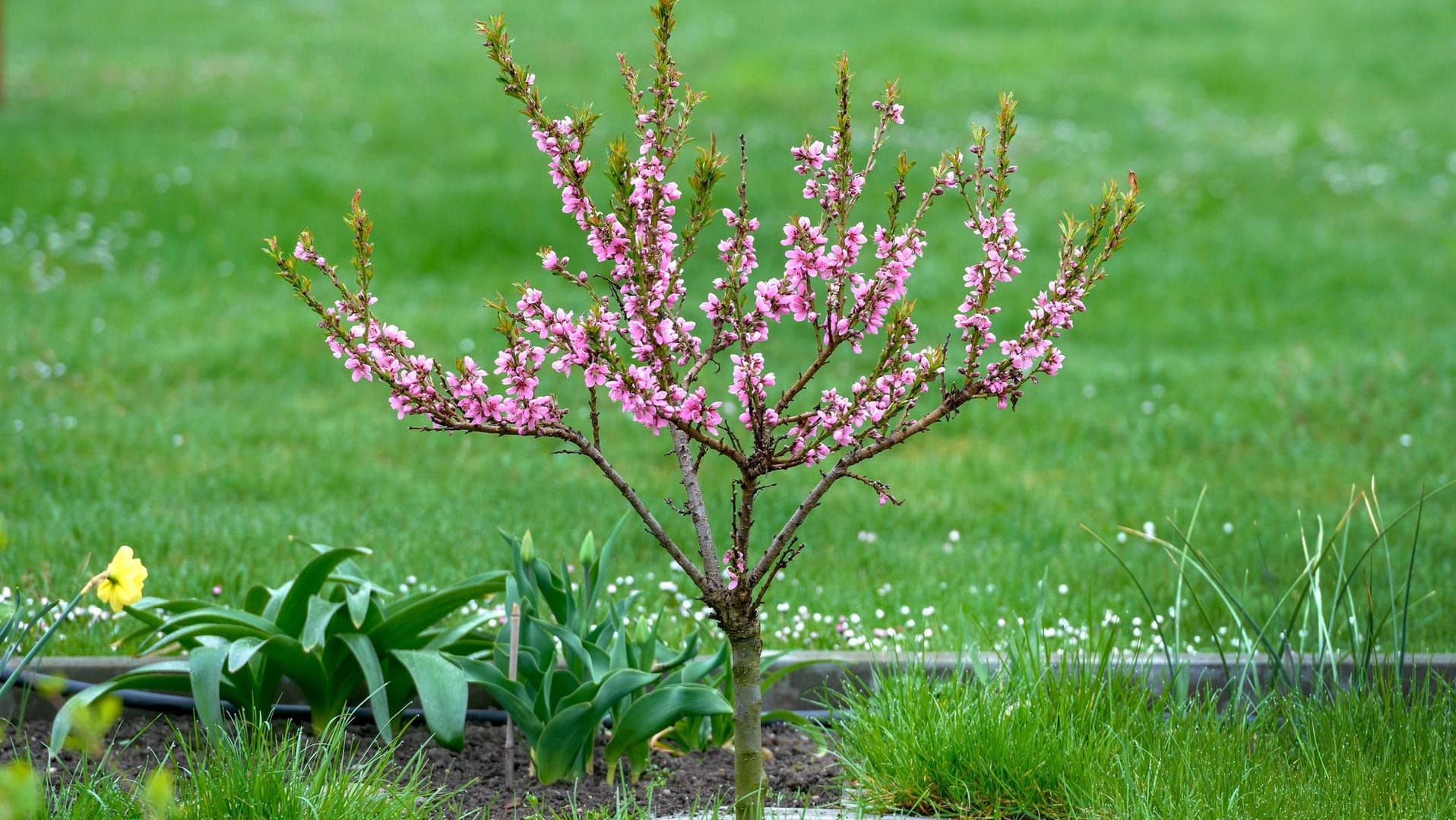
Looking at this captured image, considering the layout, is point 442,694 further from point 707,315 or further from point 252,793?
point 707,315

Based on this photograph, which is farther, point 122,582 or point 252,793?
point 252,793

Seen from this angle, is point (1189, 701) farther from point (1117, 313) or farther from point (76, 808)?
point (1117, 313)

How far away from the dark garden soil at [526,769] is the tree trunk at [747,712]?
268 millimetres

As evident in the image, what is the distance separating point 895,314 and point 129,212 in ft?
31.3

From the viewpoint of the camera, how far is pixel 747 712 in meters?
3.05

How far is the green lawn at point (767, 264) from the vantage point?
5.59 metres

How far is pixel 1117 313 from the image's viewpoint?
955 cm

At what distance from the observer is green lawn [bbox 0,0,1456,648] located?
559 cm

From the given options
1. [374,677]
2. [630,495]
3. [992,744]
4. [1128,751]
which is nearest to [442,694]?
[374,677]

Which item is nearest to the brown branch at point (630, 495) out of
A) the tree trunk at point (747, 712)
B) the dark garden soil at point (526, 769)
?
the tree trunk at point (747, 712)

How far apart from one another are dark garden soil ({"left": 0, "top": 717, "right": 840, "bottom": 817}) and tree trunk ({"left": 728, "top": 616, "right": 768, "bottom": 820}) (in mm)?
268

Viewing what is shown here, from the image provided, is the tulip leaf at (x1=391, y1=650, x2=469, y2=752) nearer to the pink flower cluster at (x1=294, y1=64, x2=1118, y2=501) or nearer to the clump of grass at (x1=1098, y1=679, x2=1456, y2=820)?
the pink flower cluster at (x1=294, y1=64, x2=1118, y2=501)

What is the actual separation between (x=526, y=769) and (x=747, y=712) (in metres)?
0.95

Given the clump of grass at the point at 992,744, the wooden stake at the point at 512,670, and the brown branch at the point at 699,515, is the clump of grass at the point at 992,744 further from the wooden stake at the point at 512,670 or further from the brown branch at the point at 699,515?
the wooden stake at the point at 512,670
